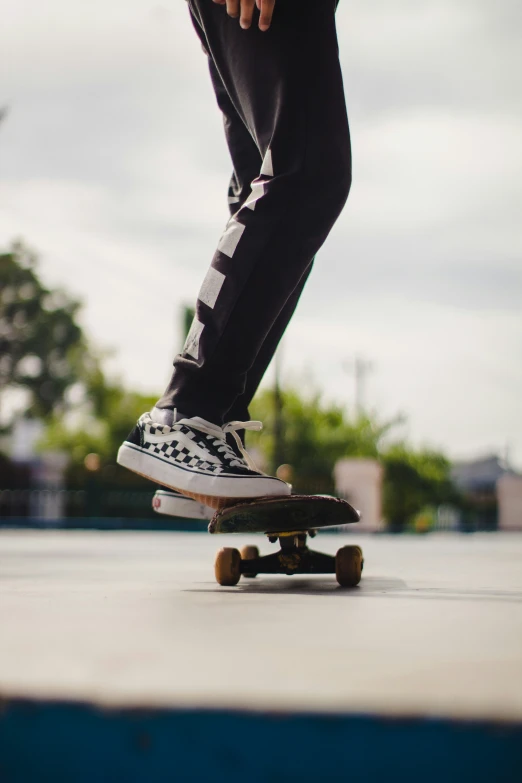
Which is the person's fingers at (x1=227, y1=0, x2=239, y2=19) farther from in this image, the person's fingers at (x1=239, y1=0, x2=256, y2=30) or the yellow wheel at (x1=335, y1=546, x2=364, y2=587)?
the yellow wheel at (x1=335, y1=546, x2=364, y2=587)

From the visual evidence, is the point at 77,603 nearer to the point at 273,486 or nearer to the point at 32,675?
the point at 273,486

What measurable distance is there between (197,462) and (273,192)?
24.0 inches

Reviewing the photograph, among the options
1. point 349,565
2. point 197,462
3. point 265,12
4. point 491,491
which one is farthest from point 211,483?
point 491,491

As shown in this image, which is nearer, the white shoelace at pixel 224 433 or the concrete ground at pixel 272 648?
the concrete ground at pixel 272 648

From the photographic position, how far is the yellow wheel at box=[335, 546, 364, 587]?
179 centimetres

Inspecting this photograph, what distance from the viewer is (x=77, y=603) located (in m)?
1.36

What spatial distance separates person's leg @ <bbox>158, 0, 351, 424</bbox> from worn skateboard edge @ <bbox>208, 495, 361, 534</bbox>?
0.86 ft

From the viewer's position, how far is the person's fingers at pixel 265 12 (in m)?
1.79

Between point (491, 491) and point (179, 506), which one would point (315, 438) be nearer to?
point (491, 491)

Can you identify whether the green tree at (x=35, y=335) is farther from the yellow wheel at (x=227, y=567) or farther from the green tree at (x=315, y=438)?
the yellow wheel at (x=227, y=567)

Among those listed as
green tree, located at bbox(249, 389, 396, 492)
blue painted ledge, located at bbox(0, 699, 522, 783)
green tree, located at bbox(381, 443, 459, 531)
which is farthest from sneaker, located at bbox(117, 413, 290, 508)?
green tree, located at bbox(381, 443, 459, 531)

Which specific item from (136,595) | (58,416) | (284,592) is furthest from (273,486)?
(58,416)

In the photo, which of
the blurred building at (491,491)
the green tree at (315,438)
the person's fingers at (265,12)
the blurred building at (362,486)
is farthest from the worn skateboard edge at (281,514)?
the green tree at (315,438)

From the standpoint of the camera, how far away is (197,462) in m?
1.81
